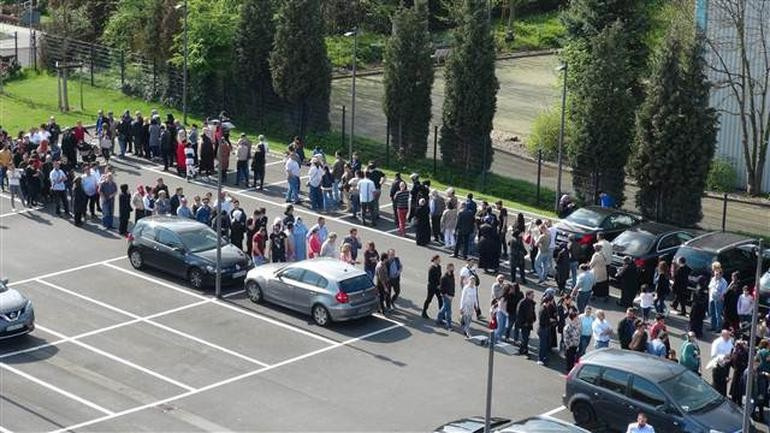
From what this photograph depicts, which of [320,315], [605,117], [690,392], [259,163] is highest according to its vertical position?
[605,117]

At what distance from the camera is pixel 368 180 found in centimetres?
3819

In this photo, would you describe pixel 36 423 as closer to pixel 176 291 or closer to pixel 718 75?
pixel 176 291

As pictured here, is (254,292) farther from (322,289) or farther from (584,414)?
(584,414)

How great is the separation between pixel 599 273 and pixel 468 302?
3908 millimetres

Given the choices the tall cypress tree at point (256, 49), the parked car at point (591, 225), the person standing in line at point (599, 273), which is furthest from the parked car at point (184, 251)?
the tall cypress tree at point (256, 49)

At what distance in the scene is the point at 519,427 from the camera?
23062 mm

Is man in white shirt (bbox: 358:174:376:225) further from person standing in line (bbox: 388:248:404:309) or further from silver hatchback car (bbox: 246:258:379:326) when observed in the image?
silver hatchback car (bbox: 246:258:379:326)

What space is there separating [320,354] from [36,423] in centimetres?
652

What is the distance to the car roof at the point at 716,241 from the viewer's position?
33.1m

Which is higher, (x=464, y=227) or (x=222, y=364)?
(x=464, y=227)

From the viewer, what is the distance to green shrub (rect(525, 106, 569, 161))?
47.1m

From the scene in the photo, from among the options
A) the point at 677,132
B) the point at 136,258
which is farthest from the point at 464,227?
the point at 136,258

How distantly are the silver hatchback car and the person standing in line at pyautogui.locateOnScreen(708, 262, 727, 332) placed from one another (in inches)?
300

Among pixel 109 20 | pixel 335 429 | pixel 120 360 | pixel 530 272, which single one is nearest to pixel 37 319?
pixel 120 360
